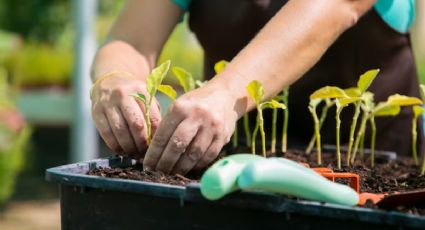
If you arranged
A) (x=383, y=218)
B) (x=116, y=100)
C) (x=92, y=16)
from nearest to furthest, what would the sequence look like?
(x=383, y=218) → (x=116, y=100) → (x=92, y=16)

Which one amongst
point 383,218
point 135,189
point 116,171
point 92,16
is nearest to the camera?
point 383,218

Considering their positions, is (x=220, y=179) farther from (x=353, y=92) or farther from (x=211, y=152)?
(x=353, y=92)

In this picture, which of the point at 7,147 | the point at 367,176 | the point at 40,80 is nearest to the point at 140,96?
the point at 367,176

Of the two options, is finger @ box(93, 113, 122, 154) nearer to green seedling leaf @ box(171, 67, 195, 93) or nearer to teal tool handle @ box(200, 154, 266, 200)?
green seedling leaf @ box(171, 67, 195, 93)

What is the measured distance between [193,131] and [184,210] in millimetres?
149

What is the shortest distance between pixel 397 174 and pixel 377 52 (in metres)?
0.35

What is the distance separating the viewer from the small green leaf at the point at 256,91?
1.02 m

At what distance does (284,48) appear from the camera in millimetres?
1065

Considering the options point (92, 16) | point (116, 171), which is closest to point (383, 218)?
point (116, 171)

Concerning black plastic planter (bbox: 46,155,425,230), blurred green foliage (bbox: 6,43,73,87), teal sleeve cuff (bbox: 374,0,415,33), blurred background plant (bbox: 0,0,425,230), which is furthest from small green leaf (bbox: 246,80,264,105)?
blurred green foliage (bbox: 6,43,73,87)

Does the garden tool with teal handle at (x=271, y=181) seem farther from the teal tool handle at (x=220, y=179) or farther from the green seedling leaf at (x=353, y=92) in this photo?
the green seedling leaf at (x=353, y=92)

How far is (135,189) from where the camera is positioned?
2.87 feet

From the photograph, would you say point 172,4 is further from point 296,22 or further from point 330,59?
point 296,22

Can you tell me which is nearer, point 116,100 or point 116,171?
point 116,171
